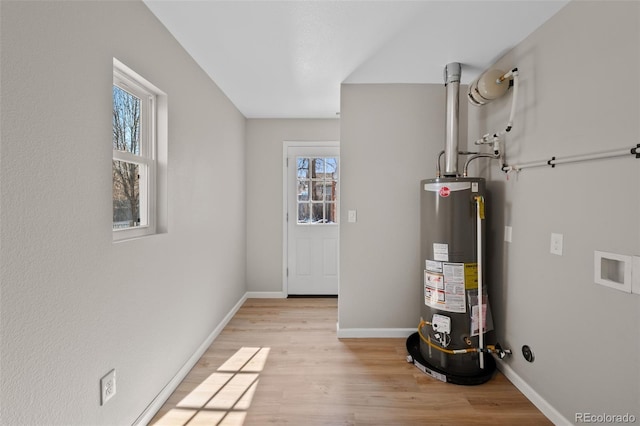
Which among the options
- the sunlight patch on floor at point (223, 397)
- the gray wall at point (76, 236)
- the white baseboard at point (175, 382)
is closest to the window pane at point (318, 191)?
the white baseboard at point (175, 382)

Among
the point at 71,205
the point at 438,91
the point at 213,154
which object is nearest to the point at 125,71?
the point at 71,205

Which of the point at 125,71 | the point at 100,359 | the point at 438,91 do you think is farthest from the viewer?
the point at 438,91

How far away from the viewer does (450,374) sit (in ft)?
6.42

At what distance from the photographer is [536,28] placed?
→ 176cm

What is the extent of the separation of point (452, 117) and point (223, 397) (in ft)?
8.59

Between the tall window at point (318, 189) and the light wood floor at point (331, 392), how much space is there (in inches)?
64.5

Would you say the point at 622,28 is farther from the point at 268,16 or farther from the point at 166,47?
the point at 166,47

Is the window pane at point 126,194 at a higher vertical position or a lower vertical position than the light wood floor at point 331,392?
higher

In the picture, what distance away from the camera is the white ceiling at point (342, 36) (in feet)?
5.30

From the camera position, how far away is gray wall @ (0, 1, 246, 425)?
926 millimetres

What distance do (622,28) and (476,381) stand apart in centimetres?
213

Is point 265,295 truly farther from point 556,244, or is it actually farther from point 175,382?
point 556,244

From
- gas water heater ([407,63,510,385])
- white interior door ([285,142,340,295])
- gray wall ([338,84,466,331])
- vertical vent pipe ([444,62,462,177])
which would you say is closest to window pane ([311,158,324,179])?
white interior door ([285,142,340,295])

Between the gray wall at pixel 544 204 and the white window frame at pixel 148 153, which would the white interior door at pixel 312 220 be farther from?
the white window frame at pixel 148 153
